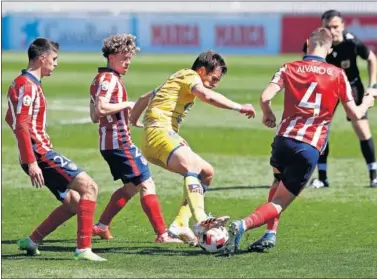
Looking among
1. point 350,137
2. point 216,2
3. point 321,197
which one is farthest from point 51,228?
point 216,2

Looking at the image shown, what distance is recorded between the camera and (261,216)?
9.07m

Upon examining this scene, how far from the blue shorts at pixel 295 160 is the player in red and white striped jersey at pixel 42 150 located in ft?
5.15

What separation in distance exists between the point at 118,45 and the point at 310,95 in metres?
1.80

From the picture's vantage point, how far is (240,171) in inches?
610

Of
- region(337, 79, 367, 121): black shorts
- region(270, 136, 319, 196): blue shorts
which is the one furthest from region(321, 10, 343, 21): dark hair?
region(270, 136, 319, 196): blue shorts

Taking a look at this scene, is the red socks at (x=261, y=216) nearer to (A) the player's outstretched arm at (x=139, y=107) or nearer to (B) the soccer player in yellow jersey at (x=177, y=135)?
(B) the soccer player in yellow jersey at (x=177, y=135)

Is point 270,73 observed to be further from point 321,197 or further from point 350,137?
point 321,197

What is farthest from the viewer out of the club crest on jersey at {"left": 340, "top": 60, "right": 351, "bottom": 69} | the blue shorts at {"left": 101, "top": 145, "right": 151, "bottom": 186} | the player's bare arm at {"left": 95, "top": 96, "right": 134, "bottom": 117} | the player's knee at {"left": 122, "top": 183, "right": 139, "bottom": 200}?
the club crest on jersey at {"left": 340, "top": 60, "right": 351, "bottom": 69}

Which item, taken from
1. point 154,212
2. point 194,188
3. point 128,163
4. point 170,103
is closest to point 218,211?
point 154,212

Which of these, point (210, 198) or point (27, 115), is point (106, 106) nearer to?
point (27, 115)

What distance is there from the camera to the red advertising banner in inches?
1853

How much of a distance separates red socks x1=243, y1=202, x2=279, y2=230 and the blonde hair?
6.23 ft

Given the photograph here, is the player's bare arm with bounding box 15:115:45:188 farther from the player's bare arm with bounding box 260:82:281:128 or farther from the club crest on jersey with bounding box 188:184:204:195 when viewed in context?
the player's bare arm with bounding box 260:82:281:128

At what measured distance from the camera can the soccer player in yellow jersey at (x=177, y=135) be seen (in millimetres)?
9461
